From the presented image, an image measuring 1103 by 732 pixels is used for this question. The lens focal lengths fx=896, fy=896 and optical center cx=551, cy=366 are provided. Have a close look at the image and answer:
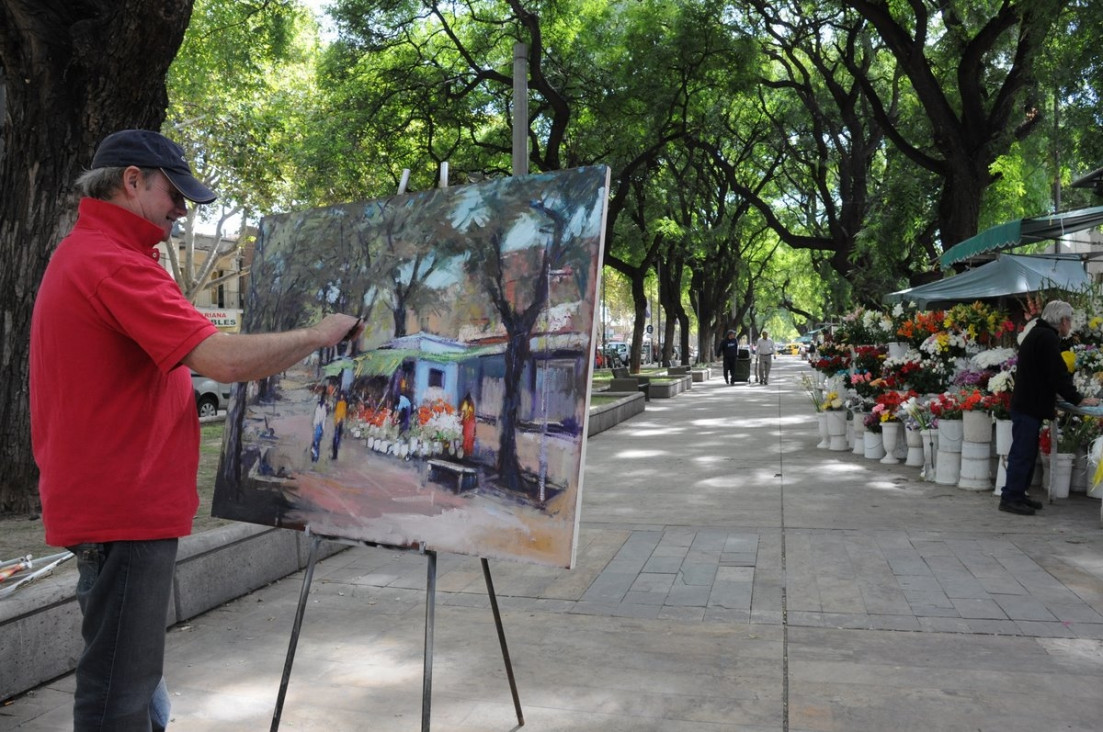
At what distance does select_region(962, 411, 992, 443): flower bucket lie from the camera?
8258mm

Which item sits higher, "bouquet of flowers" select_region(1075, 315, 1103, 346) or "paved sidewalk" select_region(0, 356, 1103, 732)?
"bouquet of flowers" select_region(1075, 315, 1103, 346)

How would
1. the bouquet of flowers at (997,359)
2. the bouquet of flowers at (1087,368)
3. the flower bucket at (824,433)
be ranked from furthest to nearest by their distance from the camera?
the flower bucket at (824,433), the bouquet of flowers at (997,359), the bouquet of flowers at (1087,368)

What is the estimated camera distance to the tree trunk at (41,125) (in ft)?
19.7

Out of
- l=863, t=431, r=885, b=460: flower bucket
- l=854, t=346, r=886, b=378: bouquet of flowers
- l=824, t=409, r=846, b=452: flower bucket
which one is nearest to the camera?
l=863, t=431, r=885, b=460: flower bucket

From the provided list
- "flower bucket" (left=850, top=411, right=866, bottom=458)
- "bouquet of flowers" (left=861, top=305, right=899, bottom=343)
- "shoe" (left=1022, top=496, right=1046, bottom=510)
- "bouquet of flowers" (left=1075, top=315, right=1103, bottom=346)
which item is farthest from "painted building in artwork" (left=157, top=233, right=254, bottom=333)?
"shoe" (left=1022, top=496, right=1046, bottom=510)

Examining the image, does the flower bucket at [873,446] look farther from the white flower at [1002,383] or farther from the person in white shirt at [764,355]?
the person in white shirt at [764,355]

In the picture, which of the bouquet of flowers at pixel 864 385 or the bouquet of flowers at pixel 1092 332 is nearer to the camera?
the bouquet of flowers at pixel 1092 332

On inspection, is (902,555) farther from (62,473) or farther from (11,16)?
(11,16)

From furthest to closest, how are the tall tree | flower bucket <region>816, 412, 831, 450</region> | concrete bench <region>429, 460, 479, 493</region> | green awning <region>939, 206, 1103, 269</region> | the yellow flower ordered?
the tall tree
flower bucket <region>816, 412, 831, 450</region>
green awning <region>939, 206, 1103, 269</region>
the yellow flower
concrete bench <region>429, 460, 479, 493</region>

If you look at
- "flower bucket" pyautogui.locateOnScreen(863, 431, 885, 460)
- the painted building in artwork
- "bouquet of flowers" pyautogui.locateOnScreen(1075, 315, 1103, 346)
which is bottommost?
"flower bucket" pyautogui.locateOnScreen(863, 431, 885, 460)

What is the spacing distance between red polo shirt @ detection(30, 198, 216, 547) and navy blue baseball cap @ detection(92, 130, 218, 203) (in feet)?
0.43

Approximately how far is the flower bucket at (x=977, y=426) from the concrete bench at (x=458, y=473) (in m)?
6.66

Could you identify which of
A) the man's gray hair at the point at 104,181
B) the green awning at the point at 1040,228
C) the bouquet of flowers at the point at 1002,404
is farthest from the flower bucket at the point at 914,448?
the man's gray hair at the point at 104,181

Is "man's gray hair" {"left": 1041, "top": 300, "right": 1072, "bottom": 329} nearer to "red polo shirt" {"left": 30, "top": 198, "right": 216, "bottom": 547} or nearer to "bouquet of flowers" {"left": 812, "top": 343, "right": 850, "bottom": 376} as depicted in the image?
"bouquet of flowers" {"left": 812, "top": 343, "right": 850, "bottom": 376}
